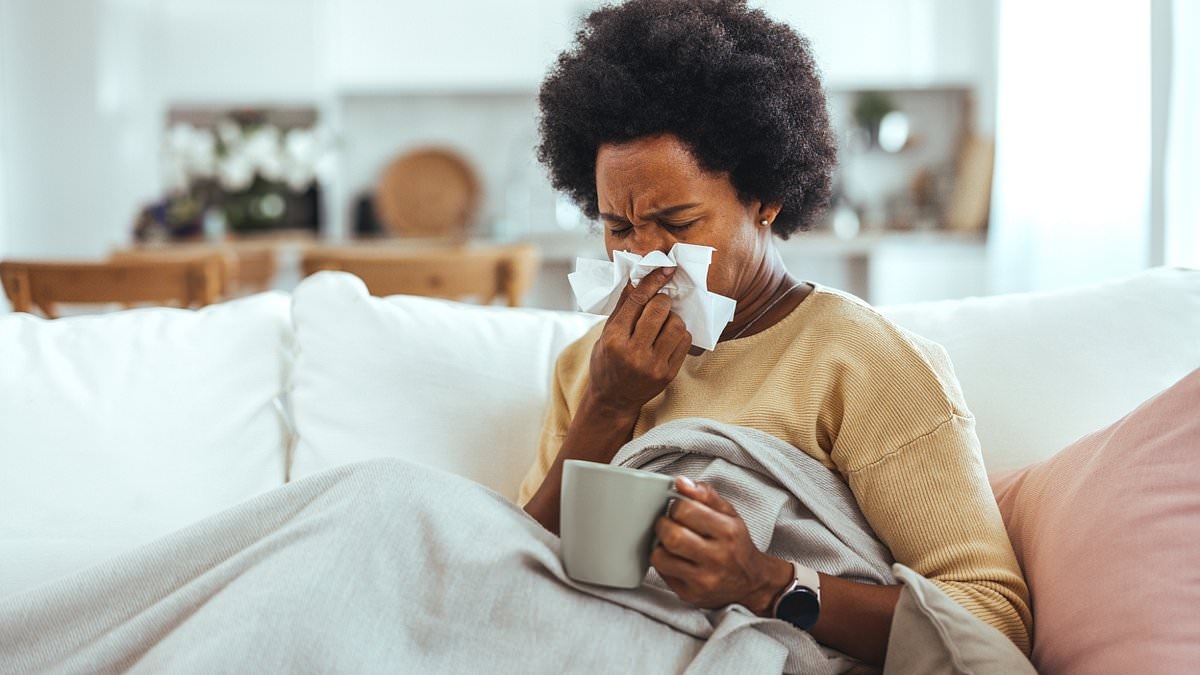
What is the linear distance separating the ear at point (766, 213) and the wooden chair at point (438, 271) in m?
1.41

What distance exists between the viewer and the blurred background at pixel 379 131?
15.9ft

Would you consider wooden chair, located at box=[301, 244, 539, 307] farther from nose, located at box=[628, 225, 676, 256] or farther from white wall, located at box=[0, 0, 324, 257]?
white wall, located at box=[0, 0, 324, 257]

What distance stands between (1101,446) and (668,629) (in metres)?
0.46

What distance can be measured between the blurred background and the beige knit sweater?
10.5ft

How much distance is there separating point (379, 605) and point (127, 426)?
73 centimetres

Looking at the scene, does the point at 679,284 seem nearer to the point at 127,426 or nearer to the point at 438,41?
the point at 127,426

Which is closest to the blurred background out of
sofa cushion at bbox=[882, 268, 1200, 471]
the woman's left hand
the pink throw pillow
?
sofa cushion at bbox=[882, 268, 1200, 471]

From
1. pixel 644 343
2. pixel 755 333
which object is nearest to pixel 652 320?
pixel 644 343

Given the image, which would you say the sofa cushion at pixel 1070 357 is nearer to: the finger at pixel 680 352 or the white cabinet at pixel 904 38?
the finger at pixel 680 352

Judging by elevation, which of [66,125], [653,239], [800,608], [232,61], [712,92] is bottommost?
[800,608]

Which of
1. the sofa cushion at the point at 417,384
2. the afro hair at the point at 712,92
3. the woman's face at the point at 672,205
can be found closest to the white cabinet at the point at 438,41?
the sofa cushion at the point at 417,384

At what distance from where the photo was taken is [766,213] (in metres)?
1.36

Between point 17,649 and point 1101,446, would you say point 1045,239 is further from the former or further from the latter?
point 17,649

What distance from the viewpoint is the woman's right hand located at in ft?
4.21
